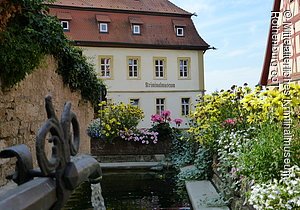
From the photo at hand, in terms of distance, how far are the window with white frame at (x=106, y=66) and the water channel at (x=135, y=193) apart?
14.2 meters

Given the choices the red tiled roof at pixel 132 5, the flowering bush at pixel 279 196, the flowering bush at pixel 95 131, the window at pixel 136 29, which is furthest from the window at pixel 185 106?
the flowering bush at pixel 279 196

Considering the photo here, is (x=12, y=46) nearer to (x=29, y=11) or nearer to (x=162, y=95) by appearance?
(x=29, y=11)

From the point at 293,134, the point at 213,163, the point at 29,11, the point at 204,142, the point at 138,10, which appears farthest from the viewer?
the point at 138,10

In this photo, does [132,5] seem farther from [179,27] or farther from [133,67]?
[133,67]

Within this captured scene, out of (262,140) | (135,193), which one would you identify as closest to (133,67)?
(135,193)

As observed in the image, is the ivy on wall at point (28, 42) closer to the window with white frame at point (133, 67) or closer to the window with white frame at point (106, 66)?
the window with white frame at point (106, 66)

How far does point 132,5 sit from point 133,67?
4249mm

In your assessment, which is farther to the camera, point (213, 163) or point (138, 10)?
point (138, 10)

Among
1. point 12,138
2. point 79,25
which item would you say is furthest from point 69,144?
point 79,25

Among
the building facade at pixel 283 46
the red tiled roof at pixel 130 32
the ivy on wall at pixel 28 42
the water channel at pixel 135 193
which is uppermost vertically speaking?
the red tiled roof at pixel 130 32

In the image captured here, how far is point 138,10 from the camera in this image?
79.5 ft

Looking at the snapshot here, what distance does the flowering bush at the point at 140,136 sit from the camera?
11289 millimetres

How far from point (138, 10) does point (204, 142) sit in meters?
17.9

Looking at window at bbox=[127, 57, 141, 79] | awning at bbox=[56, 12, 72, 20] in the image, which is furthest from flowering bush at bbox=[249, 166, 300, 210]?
awning at bbox=[56, 12, 72, 20]
